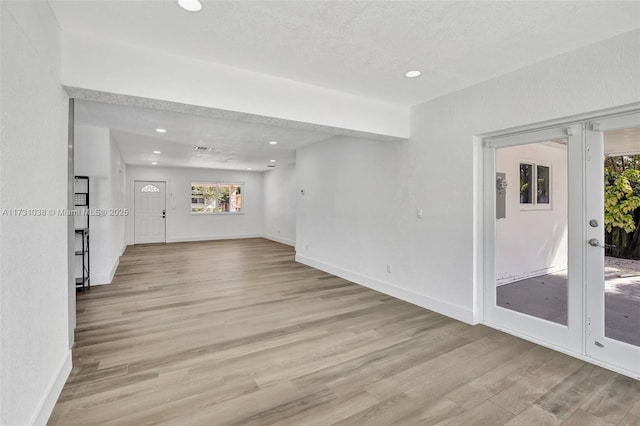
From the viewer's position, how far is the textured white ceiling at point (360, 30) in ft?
6.33

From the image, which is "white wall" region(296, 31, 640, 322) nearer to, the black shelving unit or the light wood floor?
the light wood floor

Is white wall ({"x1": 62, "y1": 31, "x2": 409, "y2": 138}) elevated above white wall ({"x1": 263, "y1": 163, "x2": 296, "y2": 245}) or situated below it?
above

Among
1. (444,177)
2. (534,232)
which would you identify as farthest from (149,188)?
(534,232)

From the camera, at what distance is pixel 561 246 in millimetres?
2861

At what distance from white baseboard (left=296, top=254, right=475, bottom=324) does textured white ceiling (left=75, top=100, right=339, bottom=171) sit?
2.30 m

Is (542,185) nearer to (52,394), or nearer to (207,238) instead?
(52,394)

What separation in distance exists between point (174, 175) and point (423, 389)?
9711 millimetres

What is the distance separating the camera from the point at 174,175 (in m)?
9.80

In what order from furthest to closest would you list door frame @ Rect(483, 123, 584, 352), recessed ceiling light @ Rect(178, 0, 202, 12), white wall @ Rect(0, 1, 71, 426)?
1. door frame @ Rect(483, 123, 584, 352)
2. recessed ceiling light @ Rect(178, 0, 202, 12)
3. white wall @ Rect(0, 1, 71, 426)

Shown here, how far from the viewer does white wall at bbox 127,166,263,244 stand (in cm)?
942

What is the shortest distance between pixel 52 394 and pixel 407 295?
11.6 ft

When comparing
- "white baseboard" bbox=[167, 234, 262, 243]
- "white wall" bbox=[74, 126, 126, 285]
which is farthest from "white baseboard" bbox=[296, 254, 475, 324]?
"white baseboard" bbox=[167, 234, 262, 243]

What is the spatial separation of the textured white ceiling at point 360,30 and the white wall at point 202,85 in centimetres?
10

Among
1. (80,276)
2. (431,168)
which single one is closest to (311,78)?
(431,168)
